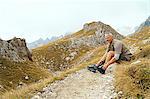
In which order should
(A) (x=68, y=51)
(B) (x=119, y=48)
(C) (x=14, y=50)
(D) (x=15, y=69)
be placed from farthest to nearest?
(A) (x=68, y=51) < (C) (x=14, y=50) < (D) (x=15, y=69) < (B) (x=119, y=48)

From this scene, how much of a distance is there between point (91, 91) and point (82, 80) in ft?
8.52

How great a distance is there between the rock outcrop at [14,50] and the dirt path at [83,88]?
33660mm

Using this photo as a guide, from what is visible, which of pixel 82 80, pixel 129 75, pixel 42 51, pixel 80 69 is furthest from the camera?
pixel 42 51

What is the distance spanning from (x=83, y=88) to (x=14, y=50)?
41578 mm

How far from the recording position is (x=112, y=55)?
81.6ft

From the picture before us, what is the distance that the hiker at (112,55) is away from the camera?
2404 cm

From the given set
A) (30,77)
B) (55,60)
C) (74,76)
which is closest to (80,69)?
(74,76)

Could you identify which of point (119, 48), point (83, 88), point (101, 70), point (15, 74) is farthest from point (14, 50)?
point (83, 88)

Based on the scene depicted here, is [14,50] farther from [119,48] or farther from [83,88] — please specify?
[83,88]

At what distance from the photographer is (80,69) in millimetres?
26266

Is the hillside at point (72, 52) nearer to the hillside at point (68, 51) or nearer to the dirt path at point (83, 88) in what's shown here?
the hillside at point (68, 51)

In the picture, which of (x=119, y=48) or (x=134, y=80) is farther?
(x=119, y=48)

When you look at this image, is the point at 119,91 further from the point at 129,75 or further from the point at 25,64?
the point at 25,64

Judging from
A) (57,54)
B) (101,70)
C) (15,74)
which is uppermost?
(57,54)
